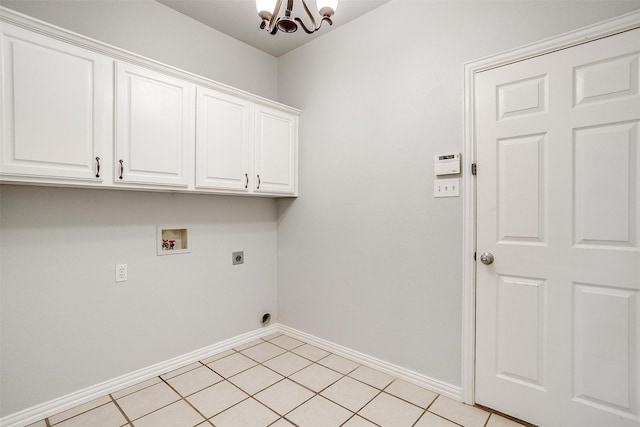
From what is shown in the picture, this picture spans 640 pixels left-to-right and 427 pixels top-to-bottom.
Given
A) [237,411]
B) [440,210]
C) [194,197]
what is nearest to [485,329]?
[440,210]

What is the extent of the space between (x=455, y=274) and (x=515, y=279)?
0.34 meters

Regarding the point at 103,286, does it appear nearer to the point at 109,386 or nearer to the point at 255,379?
the point at 109,386

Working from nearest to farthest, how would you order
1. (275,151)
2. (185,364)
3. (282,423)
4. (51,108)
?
(51,108) → (282,423) → (185,364) → (275,151)

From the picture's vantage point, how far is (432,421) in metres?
1.83

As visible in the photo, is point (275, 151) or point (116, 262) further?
point (275, 151)

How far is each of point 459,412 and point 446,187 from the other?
1.45 m

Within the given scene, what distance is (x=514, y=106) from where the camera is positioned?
1.85 metres

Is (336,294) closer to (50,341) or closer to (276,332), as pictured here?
(276,332)

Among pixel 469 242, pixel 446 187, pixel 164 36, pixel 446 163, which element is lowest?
pixel 469 242

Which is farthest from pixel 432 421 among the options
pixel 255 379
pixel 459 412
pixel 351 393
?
pixel 255 379

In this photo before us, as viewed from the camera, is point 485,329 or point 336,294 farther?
point 336,294

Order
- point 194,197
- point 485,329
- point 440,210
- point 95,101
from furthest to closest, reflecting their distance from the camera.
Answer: point 194,197, point 440,210, point 485,329, point 95,101

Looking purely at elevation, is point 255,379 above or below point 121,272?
below

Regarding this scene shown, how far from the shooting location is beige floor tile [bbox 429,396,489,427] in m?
1.84
